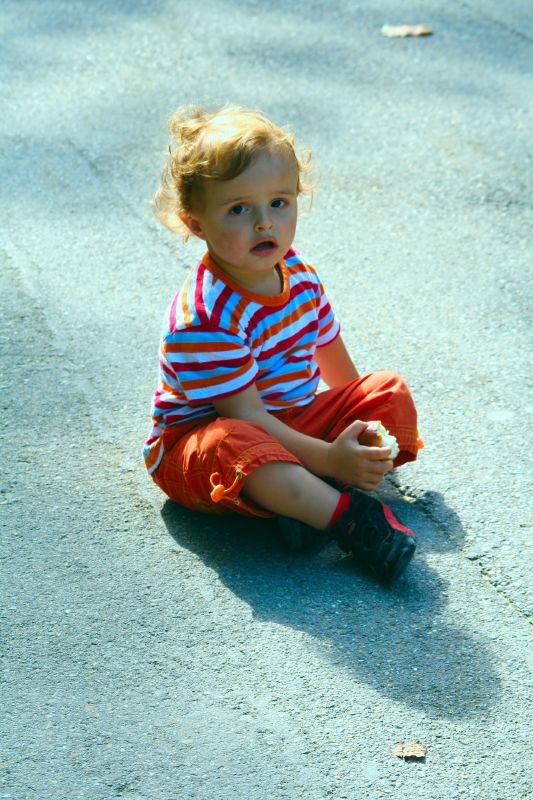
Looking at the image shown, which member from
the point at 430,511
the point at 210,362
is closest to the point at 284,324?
the point at 210,362

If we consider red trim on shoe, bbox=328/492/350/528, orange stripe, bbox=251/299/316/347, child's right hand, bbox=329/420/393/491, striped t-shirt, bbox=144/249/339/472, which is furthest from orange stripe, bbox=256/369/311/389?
red trim on shoe, bbox=328/492/350/528

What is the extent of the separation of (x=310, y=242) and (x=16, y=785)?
7.88 feet

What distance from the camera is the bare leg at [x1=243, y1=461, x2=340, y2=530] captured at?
2.61m

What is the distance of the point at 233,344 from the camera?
8.82 feet

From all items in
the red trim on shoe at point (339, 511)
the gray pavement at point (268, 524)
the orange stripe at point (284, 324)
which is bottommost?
the gray pavement at point (268, 524)

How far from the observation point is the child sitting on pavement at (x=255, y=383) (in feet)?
8.60

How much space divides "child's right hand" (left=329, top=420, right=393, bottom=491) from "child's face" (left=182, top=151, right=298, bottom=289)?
0.43 meters

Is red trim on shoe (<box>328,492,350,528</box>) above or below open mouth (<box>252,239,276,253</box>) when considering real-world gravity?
below

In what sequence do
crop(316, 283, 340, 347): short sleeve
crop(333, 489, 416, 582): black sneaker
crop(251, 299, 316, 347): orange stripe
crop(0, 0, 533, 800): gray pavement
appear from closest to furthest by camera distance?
crop(0, 0, 533, 800): gray pavement → crop(333, 489, 416, 582): black sneaker → crop(251, 299, 316, 347): orange stripe → crop(316, 283, 340, 347): short sleeve

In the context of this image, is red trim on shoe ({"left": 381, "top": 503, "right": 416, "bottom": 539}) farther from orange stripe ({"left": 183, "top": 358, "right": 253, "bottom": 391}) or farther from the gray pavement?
orange stripe ({"left": 183, "top": 358, "right": 253, "bottom": 391})

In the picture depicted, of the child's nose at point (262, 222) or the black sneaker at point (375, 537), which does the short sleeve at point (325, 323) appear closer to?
the child's nose at point (262, 222)

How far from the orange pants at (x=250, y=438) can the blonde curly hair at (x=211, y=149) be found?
50cm

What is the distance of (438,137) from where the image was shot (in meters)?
4.73

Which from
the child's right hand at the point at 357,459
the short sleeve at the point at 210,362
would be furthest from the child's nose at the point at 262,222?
the child's right hand at the point at 357,459
